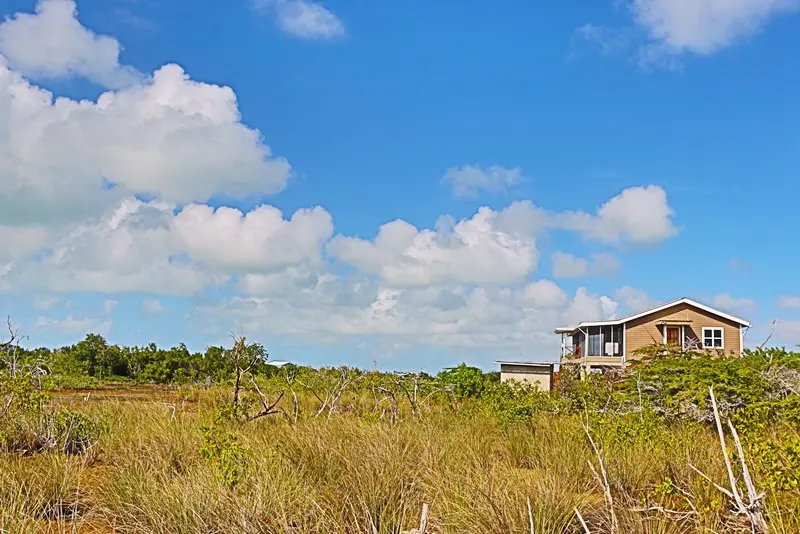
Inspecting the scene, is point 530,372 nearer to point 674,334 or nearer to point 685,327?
point 674,334

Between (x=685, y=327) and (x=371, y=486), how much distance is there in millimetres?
36046

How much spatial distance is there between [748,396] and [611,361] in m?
27.6

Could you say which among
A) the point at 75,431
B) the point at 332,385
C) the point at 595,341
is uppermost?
the point at 595,341

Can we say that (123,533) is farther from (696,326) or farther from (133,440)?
(696,326)

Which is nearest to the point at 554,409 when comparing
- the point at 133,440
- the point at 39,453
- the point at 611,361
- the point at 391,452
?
the point at 391,452

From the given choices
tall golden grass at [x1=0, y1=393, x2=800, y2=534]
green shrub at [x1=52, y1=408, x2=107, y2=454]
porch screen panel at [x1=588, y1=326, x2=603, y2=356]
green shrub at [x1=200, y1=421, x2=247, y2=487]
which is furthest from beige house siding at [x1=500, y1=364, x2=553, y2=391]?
green shrub at [x1=200, y1=421, x2=247, y2=487]

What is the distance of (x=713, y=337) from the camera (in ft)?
131

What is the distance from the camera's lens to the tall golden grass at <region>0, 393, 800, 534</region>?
652 cm

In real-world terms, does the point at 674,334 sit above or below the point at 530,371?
above

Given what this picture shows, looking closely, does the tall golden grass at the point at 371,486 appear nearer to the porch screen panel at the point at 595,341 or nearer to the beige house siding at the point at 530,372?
the beige house siding at the point at 530,372

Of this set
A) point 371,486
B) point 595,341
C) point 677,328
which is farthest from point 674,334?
point 371,486

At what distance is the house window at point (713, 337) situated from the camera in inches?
1569

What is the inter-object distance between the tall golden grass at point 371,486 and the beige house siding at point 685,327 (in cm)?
2992

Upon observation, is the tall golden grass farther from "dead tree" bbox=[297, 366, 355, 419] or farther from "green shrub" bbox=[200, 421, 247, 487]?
Result: "dead tree" bbox=[297, 366, 355, 419]
